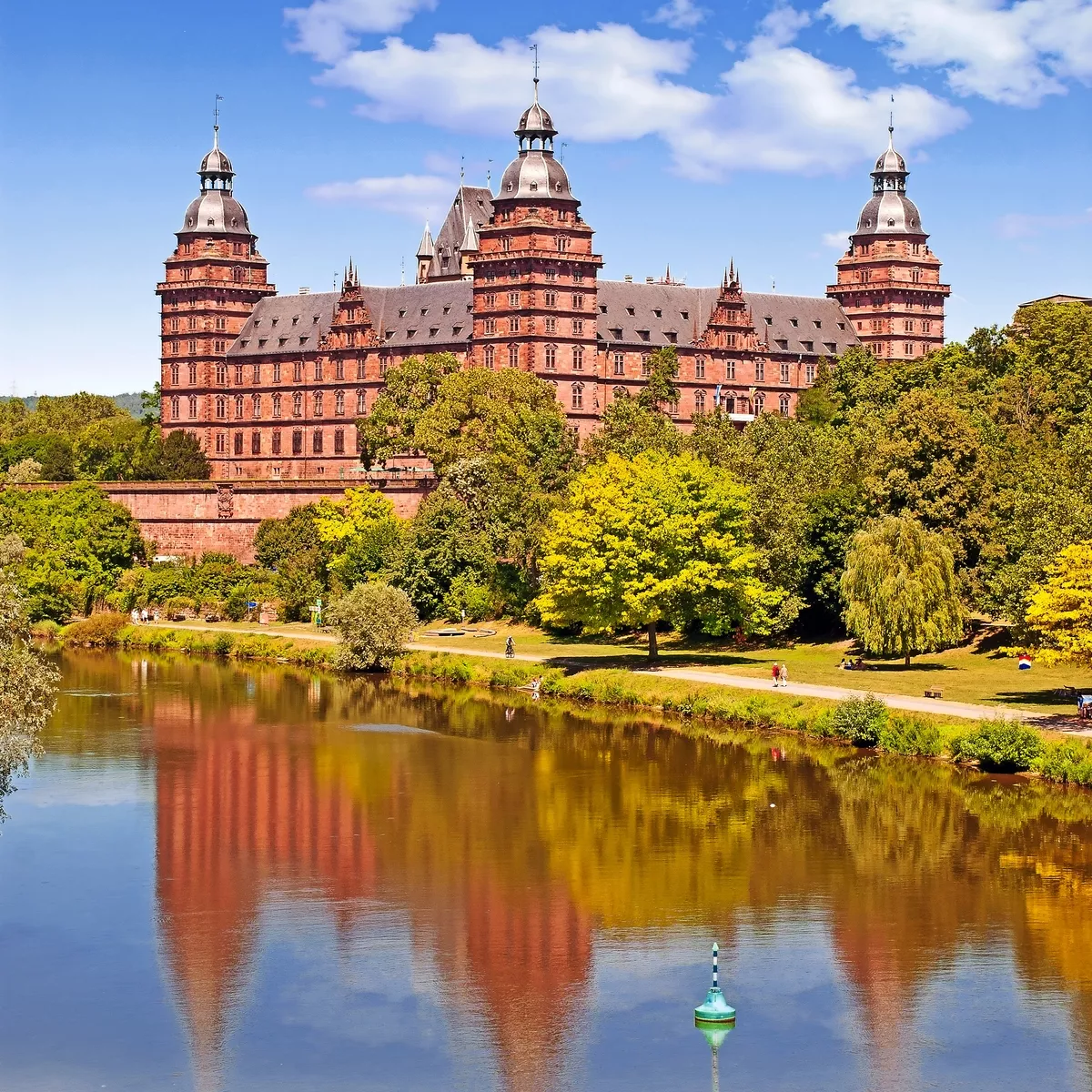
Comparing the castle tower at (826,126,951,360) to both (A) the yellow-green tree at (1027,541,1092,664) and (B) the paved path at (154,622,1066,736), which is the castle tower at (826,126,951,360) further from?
(A) the yellow-green tree at (1027,541,1092,664)

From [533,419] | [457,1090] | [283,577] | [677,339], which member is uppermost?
[677,339]

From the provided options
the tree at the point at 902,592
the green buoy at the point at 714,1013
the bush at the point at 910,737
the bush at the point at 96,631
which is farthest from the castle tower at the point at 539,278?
the green buoy at the point at 714,1013

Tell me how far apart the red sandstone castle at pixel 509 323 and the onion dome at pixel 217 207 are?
5.5 inches

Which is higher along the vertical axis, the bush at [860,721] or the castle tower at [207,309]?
the castle tower at [207,309]

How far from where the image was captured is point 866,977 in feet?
116

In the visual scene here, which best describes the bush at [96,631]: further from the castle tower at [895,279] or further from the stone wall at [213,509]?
the castle tower at [895,279]

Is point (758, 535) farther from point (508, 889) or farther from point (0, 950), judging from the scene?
point (0, 950)

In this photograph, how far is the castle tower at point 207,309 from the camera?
142m

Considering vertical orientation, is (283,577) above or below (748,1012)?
above

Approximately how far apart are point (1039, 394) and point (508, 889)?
2447 inches

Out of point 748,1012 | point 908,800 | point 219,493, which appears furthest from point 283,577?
point 748,1012

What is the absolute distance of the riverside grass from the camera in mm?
52531

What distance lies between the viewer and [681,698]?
6619cm

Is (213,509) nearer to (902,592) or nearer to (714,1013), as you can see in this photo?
(902,592)
